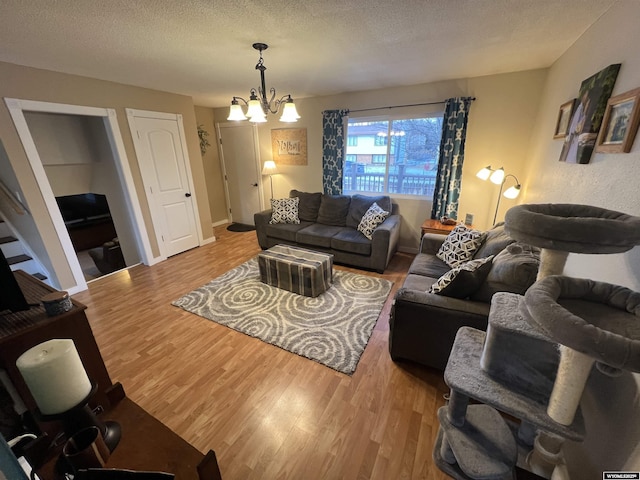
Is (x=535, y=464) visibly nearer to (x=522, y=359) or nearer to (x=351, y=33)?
(x=522, y=359)

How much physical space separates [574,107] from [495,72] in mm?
1402

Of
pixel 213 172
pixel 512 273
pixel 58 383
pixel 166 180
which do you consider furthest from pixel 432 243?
pixel 213 172

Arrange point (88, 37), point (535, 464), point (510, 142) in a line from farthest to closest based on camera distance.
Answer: point (510, 142) < point (88, 37) < point (535, 464)

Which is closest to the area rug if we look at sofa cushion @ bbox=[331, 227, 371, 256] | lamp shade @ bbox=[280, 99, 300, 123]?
sofa cushion @ bbox=[331, 227, 371, 256]

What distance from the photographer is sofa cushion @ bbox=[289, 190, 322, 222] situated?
411cm

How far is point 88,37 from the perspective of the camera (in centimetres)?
185

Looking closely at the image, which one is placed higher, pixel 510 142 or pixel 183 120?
pixel 183 120

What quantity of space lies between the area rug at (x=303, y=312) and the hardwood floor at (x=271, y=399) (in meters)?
0.09

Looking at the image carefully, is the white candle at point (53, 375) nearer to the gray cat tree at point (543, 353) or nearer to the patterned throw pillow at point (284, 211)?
the gray cat tree at point (543, 353)

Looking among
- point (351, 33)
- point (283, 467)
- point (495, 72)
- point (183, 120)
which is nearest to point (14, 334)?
point (283, 467)

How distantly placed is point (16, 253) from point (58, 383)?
11.6 feet

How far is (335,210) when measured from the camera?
3.93 m

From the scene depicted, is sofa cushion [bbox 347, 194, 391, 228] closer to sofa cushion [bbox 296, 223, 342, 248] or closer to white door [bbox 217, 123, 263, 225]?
sofa cushion [bbox 296, 223, 342, 248]

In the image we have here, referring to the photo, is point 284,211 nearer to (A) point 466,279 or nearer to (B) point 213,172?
(B) point 213,172
